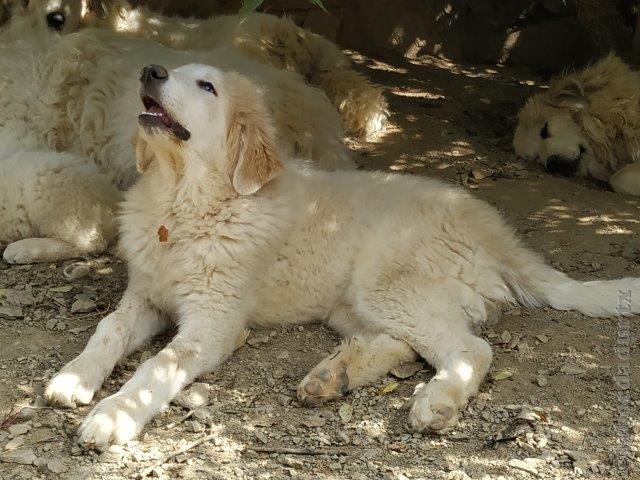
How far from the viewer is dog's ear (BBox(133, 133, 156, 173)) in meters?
4.41

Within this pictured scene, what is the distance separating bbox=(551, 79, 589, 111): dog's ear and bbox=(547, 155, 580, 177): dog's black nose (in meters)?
0.47

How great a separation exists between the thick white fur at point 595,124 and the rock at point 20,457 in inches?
187

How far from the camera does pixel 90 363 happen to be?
Answer: 154 inches

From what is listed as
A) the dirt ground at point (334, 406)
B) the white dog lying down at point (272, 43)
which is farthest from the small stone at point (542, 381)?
the white dog lying down at point (272, 43)

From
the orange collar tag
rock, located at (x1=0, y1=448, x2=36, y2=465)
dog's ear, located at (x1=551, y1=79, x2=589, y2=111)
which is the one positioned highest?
dog's ear, located at (x1=551, y1=79, x2=589, y2=111)

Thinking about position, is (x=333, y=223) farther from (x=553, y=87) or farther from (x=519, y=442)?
(x=553, y=87)

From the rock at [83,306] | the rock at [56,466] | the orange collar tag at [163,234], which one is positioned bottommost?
the rock at [83,306]

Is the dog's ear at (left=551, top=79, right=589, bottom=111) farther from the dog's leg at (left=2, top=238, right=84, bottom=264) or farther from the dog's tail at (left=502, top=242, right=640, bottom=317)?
the dog's leg at (left=2, top=238, right=84, bottom=264)

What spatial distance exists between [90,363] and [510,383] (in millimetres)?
1868

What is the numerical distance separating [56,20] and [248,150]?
9.45 feet

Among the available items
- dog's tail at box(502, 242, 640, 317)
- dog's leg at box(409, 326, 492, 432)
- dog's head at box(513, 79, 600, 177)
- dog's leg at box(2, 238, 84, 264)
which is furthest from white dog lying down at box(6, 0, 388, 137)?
dog's leg at box(409, 326, 492, 432)

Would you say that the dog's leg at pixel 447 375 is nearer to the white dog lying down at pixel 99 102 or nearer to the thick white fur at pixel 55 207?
the white dog lying down at pixel 99 102

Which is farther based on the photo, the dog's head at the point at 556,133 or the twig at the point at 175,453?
the dog's head at the point at 556,133

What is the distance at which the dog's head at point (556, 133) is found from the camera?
6.98 metres
